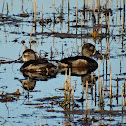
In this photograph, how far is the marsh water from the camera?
875 centimetres

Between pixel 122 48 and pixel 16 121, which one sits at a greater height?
pixel 122 48

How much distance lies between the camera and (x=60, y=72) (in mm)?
12492

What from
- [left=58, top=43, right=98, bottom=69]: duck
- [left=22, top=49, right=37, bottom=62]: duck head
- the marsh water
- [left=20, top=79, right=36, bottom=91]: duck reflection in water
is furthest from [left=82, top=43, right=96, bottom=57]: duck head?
[left=20, top=79, right=36, bottom=91]: duck reflection in water

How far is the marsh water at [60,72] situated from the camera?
8750mm

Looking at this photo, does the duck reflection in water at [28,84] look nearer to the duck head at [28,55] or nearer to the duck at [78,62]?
the duck at [78,62]

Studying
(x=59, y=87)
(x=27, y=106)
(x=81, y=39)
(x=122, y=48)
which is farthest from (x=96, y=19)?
(x=27, y=106)

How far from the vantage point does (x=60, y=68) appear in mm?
12797

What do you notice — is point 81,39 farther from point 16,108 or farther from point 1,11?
point 16,108

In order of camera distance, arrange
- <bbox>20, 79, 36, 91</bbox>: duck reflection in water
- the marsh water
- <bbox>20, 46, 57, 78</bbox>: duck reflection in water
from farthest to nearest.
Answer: <bbox>20, 46, 57, 78</bbox>: duck reflection in water
<bbox>20, 79, 36, 91</bbox>: duck reflection in water
the marsh water

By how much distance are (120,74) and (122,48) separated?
9.08 ft

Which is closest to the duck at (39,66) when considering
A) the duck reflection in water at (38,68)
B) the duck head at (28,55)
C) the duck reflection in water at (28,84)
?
the duck reflection in water at (38,68)

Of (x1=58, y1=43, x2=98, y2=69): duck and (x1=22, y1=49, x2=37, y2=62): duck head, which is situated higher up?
(x1=22, y1=49, x2=37, y2=62): duck head

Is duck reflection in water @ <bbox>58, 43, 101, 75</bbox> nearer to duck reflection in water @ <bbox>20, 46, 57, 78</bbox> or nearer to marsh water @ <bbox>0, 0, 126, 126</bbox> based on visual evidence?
marsh water @ <bbox>0, 0, 126, 126</bbox>

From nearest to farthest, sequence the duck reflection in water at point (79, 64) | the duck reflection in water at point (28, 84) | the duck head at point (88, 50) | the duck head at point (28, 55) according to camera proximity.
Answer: the duck reflection in water at point (28, 84) < the duck reflection in water at point (79, 64) < the duck head at point (28, 55) < the duck head at point (88, 50)
